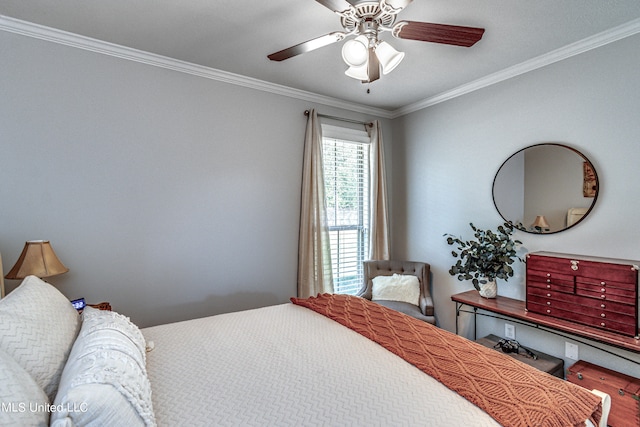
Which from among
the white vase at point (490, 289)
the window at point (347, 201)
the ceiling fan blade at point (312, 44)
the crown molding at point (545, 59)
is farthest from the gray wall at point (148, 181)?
the white vase at point (490, 289)

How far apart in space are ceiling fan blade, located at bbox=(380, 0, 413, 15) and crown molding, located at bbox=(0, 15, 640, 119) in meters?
1.72

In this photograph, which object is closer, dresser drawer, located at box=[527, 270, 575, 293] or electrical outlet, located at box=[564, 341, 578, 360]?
dresser drawer, located at box=[527, 270, 575, 293]

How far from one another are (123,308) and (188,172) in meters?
1.20

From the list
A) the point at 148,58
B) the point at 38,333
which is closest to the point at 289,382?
the point at 38,333

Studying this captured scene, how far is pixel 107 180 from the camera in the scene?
2.32 m

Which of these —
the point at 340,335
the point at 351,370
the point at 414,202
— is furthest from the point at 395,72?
the point at 351,370

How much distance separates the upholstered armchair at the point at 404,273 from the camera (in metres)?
2.92

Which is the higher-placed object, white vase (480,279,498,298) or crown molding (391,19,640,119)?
crown molding (391,19,640,119)

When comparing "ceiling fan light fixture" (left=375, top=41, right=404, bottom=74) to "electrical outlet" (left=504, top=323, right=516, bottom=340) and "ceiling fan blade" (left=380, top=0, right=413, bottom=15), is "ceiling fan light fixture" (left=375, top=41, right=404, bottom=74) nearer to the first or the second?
"ceiling fan blade" (left=380, top=0, right=413, bottom=15)

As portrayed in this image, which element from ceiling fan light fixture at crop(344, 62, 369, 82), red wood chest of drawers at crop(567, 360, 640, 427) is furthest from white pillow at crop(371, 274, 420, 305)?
ceiling fan light fixture at crop(344, 62, 369, 82)

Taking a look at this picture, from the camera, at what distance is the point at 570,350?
2320mm

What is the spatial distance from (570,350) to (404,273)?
1.48 metres

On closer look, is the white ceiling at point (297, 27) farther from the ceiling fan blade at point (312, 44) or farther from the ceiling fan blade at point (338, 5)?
the ceiling fan blade at point (338, 5)

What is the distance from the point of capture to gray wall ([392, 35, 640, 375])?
210cm
